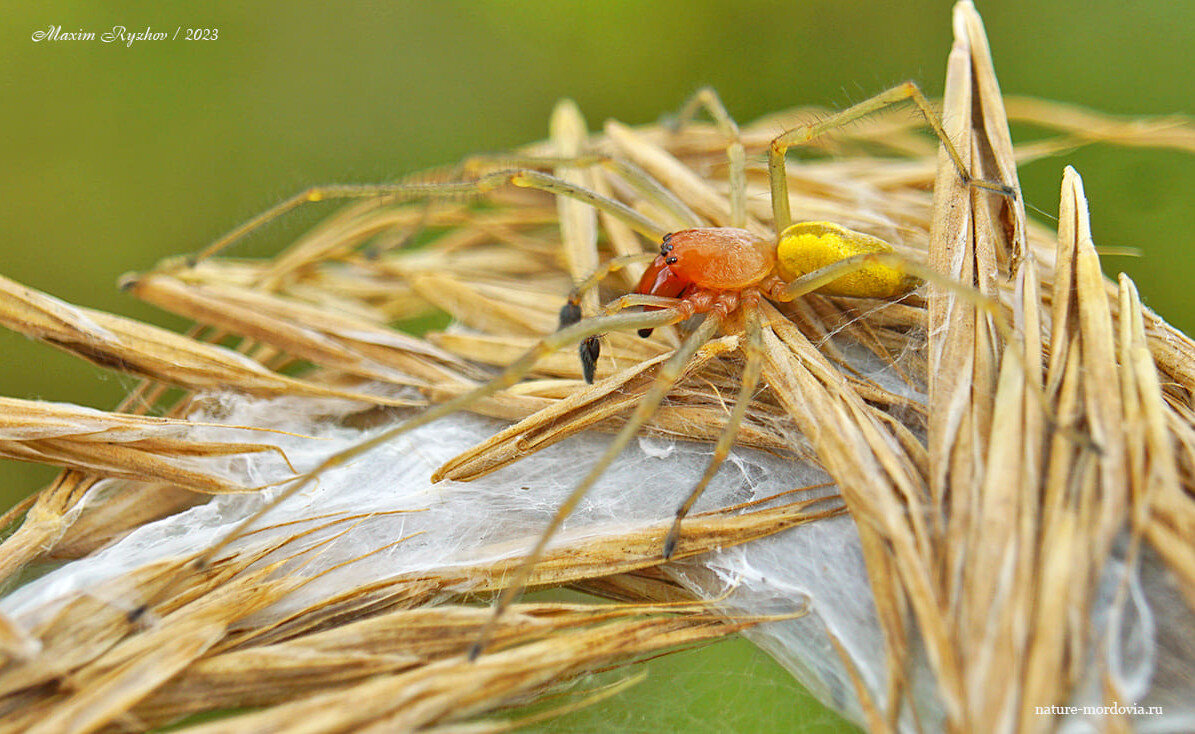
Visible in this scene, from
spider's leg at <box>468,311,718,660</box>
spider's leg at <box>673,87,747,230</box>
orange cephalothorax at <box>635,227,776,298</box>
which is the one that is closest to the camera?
spider's leg at <box>468,311,718,660</box>

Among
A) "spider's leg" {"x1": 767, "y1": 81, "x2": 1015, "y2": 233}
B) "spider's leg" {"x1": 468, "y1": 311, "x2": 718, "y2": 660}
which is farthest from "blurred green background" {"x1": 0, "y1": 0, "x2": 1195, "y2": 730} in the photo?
"spider's leg" {"x1": 468, "y1": 311, "x2": 718, "y2": 660}

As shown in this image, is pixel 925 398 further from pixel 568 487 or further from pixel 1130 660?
pixel 568 487

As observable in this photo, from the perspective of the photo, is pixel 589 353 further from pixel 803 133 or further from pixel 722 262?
pixel 803 133

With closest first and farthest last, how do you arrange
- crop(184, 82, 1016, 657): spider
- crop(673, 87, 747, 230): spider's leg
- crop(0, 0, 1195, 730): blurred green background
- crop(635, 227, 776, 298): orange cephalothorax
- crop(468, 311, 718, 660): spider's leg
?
crop(468, 311, 718, 660): spider's leg, crop(184, 82, 1016, 657): spider, crop(635, 227, 776, 298): orange cephalothorax, crop(673, 87, 747, 230): spider's leg, crop(0, 0, 1195, 730): blurred green background

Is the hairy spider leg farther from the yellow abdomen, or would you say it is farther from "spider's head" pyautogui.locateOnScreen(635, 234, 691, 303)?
the yellow abdomen

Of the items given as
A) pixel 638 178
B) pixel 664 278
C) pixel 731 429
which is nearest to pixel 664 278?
pixel 664 278

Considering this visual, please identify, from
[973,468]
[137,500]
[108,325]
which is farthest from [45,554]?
[973,468]

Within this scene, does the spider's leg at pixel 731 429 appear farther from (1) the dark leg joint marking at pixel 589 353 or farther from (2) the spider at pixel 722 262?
(1) the dark leg joint marking at pixel 589 353

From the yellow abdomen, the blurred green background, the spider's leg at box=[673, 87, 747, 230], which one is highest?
the blurred green background

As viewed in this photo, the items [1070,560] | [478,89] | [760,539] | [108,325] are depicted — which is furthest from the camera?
[478,89]
